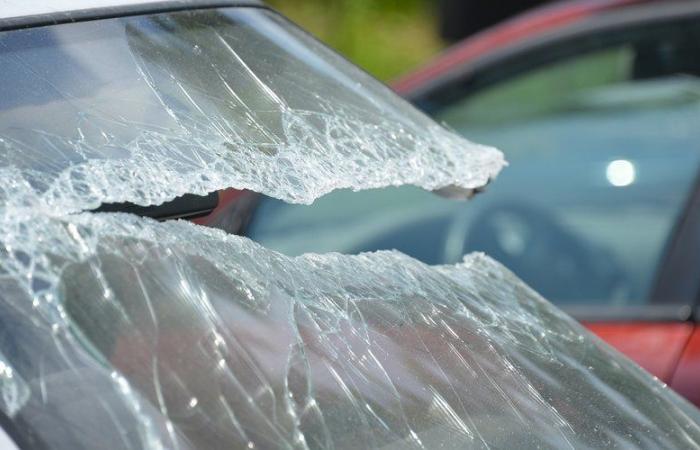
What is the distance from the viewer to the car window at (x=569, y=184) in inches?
146

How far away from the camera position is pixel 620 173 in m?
3.97

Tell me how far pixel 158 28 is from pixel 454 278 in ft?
1.71

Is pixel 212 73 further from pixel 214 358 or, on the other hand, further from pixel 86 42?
pixel 214 358

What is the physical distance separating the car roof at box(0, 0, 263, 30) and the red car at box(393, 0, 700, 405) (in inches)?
81.4

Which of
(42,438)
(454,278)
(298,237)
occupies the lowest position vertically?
(298,237)

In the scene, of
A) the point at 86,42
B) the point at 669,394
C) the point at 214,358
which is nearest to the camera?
the point at 214,358

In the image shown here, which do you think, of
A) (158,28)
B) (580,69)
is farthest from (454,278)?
(580,69)

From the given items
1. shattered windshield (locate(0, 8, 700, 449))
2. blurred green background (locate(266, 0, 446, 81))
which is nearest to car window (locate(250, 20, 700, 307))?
shattered windshield (locate(0, 8, 700, 449))

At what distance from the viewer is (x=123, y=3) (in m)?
1.58

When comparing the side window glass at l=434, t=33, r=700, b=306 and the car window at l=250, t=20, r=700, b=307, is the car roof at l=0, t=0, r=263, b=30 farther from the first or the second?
the side window glass at l=434, t=33, r=700, b=306

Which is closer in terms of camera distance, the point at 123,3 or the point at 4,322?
the point at 4,322

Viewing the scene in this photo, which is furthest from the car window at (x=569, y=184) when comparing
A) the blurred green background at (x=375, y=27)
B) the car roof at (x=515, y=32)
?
the blurred green background at (x=375, y=27)

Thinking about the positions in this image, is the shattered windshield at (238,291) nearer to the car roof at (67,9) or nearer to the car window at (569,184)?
the car roof at (67,9)

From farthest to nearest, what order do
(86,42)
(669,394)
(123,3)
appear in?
1. (669,394)
2. (123,3)
3. (86,42)
